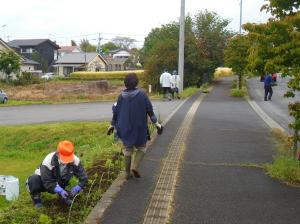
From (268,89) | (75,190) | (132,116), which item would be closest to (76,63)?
(268,89)

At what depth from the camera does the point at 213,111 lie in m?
18.5

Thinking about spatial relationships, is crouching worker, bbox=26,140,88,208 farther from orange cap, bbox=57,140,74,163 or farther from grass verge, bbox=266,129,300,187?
grass verge, bbox=266,129,300,187

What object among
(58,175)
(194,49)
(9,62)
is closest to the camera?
(58,175)

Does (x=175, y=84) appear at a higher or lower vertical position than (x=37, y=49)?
lower

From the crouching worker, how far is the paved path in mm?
550

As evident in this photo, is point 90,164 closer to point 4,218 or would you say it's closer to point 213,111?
point 4,218

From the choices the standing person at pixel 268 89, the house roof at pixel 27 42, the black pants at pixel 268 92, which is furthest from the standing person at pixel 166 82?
the house roof at pixel 27 42

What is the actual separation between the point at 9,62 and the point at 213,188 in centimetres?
4427

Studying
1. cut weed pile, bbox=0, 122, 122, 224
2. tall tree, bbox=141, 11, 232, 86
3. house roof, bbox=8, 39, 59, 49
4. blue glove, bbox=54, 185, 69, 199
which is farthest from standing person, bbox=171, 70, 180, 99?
house roof, bbox=8, 39, 59, 49

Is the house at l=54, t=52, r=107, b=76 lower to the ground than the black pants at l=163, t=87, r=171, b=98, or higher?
higher

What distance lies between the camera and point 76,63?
78.4 metres

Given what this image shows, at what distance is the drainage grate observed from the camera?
5559mm

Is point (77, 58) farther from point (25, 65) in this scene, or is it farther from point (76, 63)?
point (25, 65)

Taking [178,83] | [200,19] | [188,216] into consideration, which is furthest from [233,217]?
[200,19]
